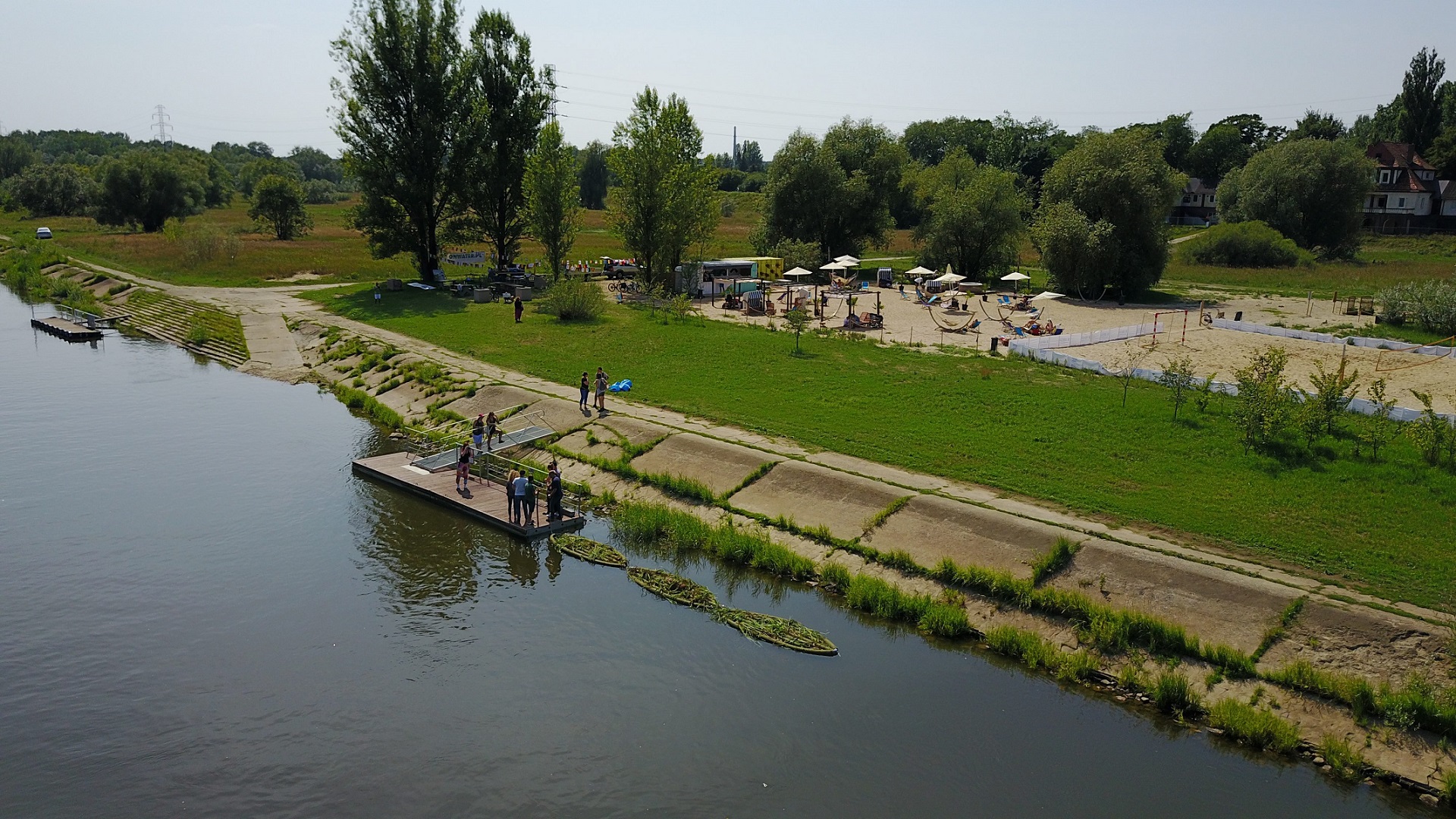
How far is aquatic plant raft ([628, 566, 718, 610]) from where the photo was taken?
2209 cm

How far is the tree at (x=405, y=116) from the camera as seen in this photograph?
6081 cm

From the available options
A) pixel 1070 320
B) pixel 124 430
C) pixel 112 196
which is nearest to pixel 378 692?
pixel 124 430

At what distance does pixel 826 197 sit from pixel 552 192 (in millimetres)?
26627

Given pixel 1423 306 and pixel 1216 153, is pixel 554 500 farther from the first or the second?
pixel 1216 153

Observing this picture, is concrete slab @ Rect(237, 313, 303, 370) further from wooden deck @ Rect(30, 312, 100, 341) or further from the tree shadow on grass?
wooden deck @ Rect(30, 312, 100, 341)

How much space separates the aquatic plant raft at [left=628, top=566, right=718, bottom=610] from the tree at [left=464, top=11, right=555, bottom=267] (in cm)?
4590

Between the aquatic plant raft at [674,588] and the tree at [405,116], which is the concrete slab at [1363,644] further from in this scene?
the tree at [405,116]

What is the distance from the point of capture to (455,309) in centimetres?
5559

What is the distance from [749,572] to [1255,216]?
82.0 meters

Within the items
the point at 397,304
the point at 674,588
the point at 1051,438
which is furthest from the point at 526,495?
the point at 397,304

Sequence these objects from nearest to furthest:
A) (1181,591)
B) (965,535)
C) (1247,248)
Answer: (1181,591), (965,535), (1247,248)

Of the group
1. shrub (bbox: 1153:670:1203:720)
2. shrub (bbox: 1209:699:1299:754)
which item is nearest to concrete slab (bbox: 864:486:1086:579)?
shrub (bbox: 1153:670:1203:720)

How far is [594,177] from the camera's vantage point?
568 ft

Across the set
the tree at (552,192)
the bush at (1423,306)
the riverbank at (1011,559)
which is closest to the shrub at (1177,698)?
the riverbank at (1011,559)
